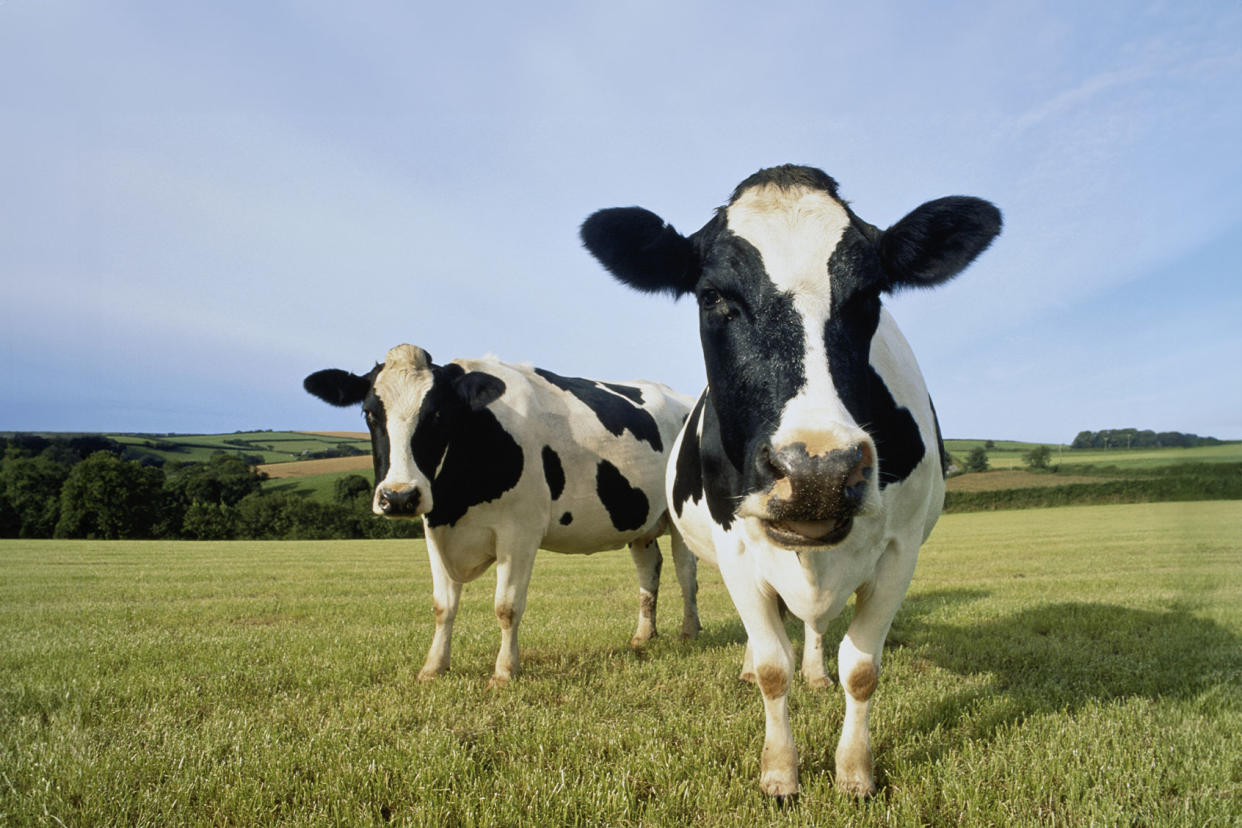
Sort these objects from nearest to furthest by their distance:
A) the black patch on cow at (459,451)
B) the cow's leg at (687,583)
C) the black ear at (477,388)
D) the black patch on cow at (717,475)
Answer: the black patch on cow at (717,475) < the black patch on cow at (459,451) < the black ear at (477,388) < the cow's leg at (687,583)

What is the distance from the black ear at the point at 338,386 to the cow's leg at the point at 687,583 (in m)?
3.49

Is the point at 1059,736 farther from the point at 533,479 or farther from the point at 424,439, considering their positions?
the point at 424,439

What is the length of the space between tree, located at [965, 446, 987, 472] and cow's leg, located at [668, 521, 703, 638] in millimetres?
51008

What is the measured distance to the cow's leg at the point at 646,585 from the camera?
6.93m

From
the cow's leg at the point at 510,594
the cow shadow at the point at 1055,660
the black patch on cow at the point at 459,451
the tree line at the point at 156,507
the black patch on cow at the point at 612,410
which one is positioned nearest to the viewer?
the cow shadow at the point at 1055,660

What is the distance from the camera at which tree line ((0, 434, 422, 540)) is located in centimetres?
4906

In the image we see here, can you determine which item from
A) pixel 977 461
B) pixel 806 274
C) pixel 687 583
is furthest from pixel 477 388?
pixel 977 461

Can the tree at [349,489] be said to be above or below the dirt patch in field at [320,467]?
below

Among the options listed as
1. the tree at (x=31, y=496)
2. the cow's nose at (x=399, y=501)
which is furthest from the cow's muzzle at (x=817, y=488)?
the tree at (x=31, y=496)

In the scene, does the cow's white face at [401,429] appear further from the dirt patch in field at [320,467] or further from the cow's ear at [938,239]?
the dirt patch in field at [320,467]

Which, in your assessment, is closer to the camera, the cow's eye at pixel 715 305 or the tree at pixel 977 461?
the cow's eye at pixel 715 305

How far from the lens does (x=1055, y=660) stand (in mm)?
5227

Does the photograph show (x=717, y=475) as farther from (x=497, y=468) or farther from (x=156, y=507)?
(x=156, y=507)

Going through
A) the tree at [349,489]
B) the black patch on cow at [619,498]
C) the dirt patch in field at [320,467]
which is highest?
the black patch on cow at [619,498]
